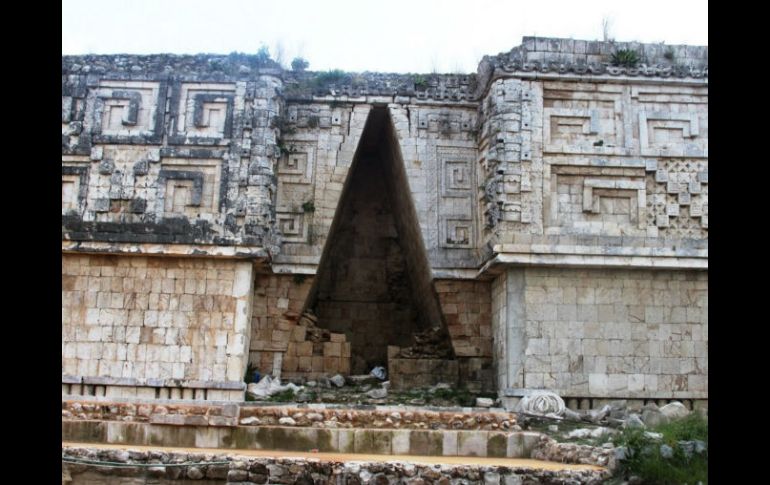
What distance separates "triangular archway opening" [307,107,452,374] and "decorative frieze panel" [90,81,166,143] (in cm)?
372

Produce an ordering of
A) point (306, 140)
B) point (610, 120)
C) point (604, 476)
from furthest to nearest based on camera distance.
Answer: point (306, 140)
point (610, 120)
point (604, 476)

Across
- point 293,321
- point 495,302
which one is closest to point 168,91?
point 293,321

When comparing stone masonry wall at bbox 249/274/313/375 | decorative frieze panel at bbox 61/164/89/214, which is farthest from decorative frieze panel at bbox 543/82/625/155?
decorative frieze panel at bbox 61/164/89/214

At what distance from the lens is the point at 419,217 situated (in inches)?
544

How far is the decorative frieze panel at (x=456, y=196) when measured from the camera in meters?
13.8

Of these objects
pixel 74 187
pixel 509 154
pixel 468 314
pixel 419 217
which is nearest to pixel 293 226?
pixel 419 217

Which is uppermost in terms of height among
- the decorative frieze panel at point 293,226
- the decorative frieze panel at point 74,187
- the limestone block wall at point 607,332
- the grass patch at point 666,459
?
the decorative frieze panel at point 74,187

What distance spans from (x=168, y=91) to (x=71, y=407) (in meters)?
5.63

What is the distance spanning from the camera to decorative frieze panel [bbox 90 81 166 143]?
13.2 metres

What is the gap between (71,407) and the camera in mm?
10547

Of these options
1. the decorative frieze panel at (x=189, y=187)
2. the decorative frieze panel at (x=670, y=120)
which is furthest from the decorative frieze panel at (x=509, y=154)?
the decorative frieze panel at (x=189, y=187)

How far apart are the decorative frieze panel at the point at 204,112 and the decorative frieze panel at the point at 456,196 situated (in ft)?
12.3

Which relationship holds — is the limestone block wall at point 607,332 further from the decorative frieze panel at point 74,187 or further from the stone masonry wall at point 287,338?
the decorative frieze panel at point 74,187
